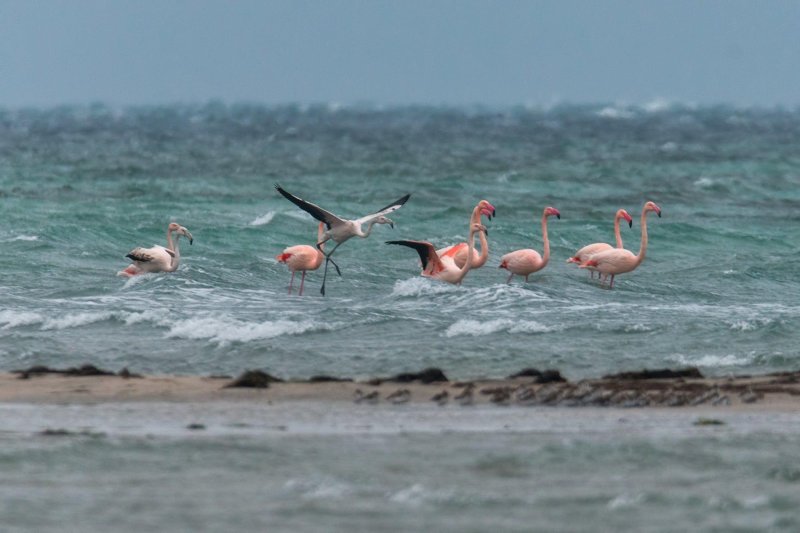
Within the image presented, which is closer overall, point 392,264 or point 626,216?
point 626,216

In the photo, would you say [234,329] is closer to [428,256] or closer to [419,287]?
[419,287]

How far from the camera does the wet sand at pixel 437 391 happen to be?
34.1 ft

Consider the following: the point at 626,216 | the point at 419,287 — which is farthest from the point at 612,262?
the point at 419,287

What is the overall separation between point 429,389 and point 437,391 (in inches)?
5.1

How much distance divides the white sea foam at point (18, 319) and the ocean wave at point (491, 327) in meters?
3.96

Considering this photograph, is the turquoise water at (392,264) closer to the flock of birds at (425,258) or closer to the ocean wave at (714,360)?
the ocean wave at (714,360)

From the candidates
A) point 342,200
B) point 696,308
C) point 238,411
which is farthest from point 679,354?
point 342,200

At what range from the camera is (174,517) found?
23.9 feet

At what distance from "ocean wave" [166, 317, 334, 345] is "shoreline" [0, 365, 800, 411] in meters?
2.23

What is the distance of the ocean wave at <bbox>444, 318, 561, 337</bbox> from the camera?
562 inches

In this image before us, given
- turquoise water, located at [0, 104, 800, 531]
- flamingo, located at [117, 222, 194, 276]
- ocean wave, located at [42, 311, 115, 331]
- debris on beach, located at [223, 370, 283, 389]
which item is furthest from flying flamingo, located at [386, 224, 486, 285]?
debris on beach, located at [223, 370, 283, 389]

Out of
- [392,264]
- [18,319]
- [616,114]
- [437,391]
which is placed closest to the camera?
[437,391]

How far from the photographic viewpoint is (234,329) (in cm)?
1420

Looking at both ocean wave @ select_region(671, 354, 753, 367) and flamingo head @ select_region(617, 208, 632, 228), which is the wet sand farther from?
flamingo head @ select_region(617, 208, 632, 228)
